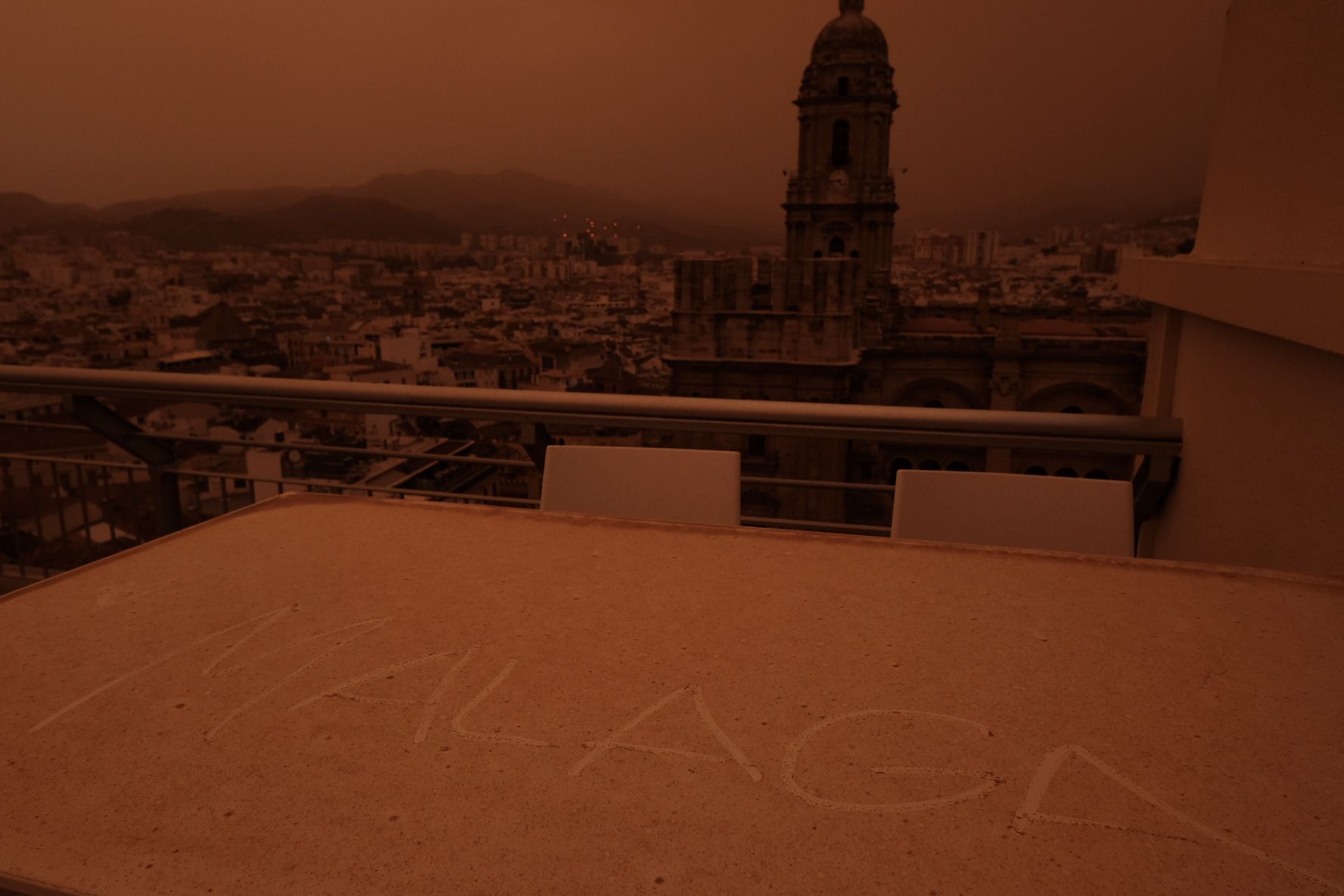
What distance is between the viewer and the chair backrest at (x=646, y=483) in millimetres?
1772

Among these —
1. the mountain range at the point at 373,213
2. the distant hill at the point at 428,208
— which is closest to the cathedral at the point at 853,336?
the distant hill at the point at 428,208

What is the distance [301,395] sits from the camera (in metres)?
2.47

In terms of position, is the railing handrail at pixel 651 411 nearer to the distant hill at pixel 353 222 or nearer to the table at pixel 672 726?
the table at pixel 672 726

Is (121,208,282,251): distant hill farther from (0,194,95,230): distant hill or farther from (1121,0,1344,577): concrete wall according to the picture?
(1121,0,1344,577): concrete wall

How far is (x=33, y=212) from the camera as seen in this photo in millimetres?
4953

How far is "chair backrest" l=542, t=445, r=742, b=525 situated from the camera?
5.82 ft

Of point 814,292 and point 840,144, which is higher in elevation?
point 840,144

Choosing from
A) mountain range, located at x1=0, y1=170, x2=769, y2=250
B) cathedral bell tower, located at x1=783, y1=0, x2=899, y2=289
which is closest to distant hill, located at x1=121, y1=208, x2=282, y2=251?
mountain range, located at x1=0, y1=170, x2=769, y2=250

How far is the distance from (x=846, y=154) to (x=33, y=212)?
16.8ft

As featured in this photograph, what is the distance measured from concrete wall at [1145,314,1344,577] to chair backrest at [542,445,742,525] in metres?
1.02

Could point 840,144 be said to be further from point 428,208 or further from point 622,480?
point 622,480

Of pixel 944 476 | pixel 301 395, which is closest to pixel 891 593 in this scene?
pixel 944 476

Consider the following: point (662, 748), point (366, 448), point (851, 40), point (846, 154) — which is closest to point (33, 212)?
point (366, 448)

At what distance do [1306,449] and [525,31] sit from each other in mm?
4853
